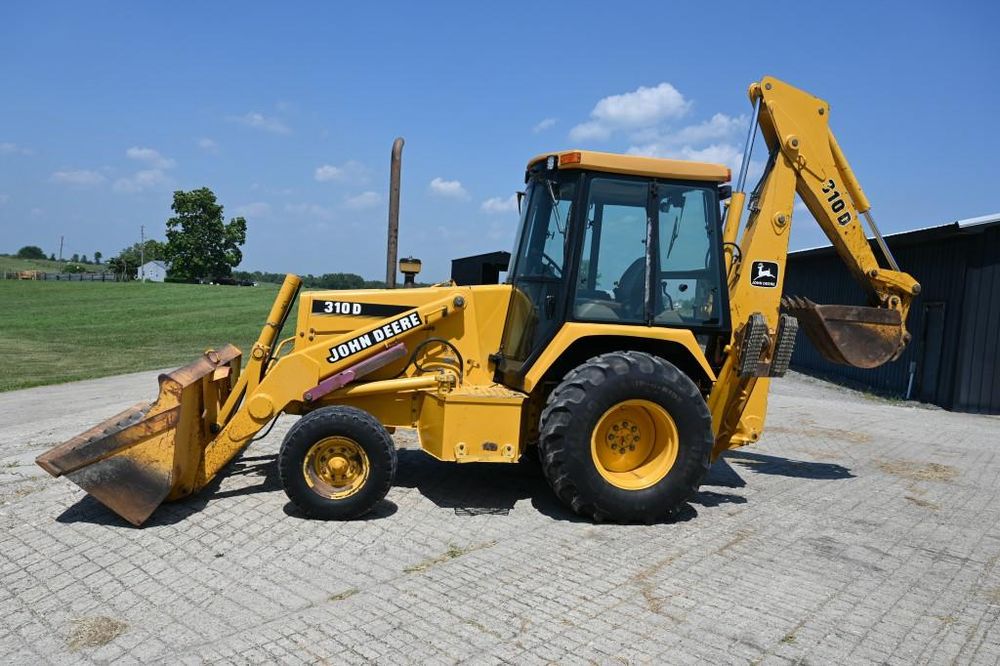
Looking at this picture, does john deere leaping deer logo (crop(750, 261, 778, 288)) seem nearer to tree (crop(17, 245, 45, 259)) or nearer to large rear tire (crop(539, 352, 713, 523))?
large rear tire (crop(539, 352, 713, 523))

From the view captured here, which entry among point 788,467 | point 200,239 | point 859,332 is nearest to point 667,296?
point 859,332

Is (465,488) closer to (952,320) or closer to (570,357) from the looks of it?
(570,357)

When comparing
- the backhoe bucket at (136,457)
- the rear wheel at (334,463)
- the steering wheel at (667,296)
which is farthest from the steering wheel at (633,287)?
the backhoe bucket at (136,457)

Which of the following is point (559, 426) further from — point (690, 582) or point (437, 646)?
point (437, 646)

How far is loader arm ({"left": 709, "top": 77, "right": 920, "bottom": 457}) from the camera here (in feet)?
19.9

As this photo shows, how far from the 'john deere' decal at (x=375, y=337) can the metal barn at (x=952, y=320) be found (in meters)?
11.9

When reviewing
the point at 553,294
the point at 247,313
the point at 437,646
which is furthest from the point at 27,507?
the point at 247,313

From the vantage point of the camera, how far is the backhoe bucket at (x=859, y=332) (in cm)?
653

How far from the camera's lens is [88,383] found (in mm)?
13836

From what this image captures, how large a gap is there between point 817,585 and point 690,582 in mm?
785

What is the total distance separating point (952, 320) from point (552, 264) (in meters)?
11.9

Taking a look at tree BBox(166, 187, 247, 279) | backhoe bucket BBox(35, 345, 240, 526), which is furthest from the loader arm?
tree BBox(166, 187, 247, 279)

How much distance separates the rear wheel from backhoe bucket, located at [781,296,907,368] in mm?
Result: 3928

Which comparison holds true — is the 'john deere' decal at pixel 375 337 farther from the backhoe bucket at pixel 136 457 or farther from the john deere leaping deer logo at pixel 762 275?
the john deere leaping deer logo at pixel 762 275
